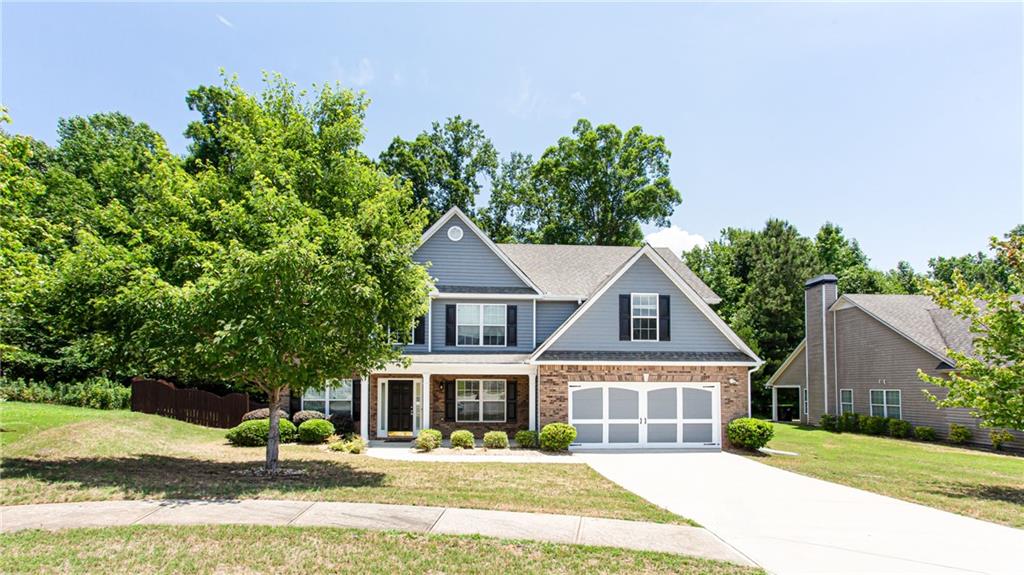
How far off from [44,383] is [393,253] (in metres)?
23.1

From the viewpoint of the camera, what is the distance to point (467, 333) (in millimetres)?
23547

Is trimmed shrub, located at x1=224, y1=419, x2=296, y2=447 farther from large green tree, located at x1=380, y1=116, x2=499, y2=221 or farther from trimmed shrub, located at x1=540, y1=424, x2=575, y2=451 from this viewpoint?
large green tree, located at x1=380, y1=116, x2=499, y2=221

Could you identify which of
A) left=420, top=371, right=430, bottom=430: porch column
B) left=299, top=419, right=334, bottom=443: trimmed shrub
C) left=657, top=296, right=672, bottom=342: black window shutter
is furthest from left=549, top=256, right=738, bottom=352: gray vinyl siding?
left=299, top=419, right=334, bottom=443: trimmed shrub

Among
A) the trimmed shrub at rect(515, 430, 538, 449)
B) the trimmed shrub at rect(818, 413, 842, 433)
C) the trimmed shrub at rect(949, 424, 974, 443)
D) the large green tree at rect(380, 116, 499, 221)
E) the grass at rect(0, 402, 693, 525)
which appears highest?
the large green tree at rect(380, 116, 499, 221)

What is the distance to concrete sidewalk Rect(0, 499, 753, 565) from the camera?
9148 mm

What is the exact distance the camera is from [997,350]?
1435 centimetres

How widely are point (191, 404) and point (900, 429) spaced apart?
2867cm

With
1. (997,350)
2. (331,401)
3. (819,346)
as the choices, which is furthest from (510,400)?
(819,346)

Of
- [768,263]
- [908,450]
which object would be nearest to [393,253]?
[908,450]

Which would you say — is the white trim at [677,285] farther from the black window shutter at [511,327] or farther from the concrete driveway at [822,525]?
the concrete driveway at [822,525]

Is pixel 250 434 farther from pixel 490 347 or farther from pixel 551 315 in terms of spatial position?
pixel 551 315

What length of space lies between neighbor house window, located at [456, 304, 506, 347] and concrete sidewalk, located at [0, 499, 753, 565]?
41.7 ft

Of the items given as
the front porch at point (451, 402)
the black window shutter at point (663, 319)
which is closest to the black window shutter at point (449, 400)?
the front porch at point (451, 402)

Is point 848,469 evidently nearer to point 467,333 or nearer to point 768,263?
point 467,333
